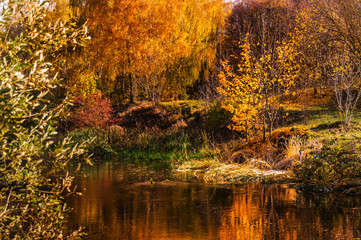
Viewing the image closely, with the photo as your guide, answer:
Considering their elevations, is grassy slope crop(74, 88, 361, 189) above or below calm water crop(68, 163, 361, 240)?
above

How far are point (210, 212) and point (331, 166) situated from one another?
14.8 feet

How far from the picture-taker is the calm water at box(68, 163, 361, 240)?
28.3 ft

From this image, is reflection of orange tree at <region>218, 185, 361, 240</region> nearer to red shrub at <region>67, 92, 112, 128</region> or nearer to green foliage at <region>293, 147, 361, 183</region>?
green foliage at <region>293, 147, 361, 183</region>

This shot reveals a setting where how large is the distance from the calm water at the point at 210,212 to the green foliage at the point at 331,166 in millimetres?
770

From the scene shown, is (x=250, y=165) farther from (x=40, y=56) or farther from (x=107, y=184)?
(x=40, y=56)

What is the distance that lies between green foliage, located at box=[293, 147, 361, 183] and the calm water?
0.77m

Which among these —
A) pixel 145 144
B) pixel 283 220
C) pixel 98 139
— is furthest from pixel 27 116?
pixel 98 139

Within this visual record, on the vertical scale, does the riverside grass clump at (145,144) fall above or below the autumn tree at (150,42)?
below

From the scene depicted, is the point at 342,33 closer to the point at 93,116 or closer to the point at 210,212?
the point at 210,212

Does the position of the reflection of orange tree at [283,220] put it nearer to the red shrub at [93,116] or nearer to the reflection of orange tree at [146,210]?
the reflection of orange tree at [146,210]

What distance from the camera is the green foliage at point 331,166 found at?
516 inches

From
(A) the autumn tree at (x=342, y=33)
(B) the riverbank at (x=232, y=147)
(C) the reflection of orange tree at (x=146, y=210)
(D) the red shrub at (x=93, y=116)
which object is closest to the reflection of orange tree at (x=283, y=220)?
(C) the reflection of orange tree at (x=146, y=210)

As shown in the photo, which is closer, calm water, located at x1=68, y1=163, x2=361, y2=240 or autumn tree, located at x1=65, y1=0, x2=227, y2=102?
calm water, located at x1=68, y1=163, x2=361, y2=240

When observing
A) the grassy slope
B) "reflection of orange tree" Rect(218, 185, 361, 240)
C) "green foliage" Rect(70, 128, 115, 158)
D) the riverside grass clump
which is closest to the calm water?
"reflection of orange tree" Rect(218, 185, 361, 240)
